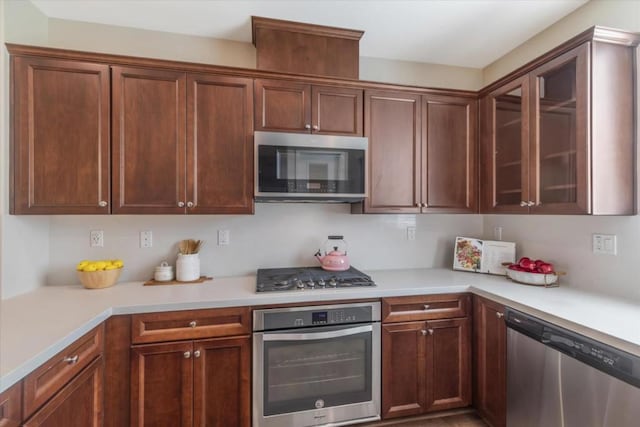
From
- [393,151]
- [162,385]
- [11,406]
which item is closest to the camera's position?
[11,406]

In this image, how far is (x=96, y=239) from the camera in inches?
79.3

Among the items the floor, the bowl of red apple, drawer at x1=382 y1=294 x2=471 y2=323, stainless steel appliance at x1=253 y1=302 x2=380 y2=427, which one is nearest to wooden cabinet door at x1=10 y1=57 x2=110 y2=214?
stainless steel appliance at x1=253 y1=302 x2=380 y2=427

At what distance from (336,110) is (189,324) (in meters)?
1.59

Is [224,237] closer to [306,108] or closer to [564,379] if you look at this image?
[306,108]

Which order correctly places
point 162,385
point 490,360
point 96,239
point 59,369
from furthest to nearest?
1. point 96,239
2. point 490,360
3. point 162,385
4. point 59,369

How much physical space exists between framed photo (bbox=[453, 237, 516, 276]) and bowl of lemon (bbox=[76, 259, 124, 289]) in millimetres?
2442

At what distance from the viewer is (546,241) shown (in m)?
2.06

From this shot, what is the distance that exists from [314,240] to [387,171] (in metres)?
0.77

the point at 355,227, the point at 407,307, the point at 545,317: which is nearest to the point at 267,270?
the point at 355,227

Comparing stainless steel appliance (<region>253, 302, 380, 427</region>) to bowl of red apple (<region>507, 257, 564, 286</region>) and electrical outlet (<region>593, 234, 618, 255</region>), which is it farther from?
electrical outlet (<region>593, 234, 618, 255</region>)

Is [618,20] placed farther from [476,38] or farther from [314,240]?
[314,240]

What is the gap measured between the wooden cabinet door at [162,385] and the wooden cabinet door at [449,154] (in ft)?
5.97

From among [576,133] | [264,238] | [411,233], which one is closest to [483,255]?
[411,233]

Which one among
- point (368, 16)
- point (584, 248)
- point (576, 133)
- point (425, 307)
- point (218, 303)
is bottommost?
point (425, 307)
